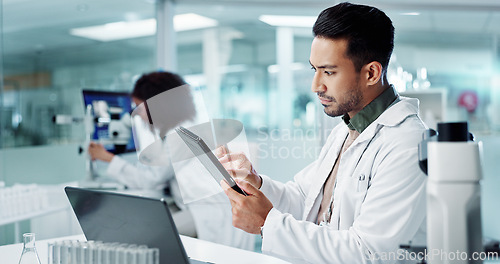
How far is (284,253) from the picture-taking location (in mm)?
1322

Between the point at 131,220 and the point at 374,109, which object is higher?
the point at 374,109

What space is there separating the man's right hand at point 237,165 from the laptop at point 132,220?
356mm

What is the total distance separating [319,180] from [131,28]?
3.04m

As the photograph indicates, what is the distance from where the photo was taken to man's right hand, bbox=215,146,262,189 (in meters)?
1.37

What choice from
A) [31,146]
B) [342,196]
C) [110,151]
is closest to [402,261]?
[342,196]

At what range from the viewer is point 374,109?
4.99 ft

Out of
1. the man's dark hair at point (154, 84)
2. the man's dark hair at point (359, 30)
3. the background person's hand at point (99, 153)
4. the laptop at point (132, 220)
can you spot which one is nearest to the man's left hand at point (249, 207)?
the laptop at point (132, 220)

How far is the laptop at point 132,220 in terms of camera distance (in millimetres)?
959

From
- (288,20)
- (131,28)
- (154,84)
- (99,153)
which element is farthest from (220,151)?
(131,28)

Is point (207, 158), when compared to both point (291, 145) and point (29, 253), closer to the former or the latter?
point (29, 253)

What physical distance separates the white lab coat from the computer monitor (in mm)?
2013

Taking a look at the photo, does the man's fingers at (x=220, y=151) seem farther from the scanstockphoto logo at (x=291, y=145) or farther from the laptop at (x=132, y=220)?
the scanstockphoto logo at (x=291, y=145)

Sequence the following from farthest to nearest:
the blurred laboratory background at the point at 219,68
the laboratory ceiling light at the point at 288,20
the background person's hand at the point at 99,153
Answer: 1. the laboratory ceiling light at the point at 288,20
2. the blurred laboratory background at the point at 219,68
3. the background person's hand at the point at 99,153

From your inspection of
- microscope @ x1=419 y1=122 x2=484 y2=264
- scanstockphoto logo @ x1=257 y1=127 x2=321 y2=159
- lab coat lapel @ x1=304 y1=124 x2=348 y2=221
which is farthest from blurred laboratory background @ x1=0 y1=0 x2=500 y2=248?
microscope @ x1=419 y1=122 x2=484 y2=264
